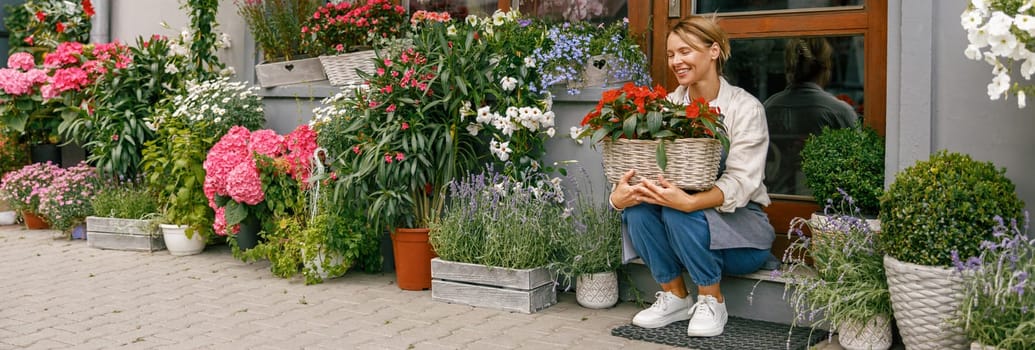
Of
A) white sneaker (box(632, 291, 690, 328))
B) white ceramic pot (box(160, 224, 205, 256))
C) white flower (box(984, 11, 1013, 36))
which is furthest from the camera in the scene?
white ceramic pot (box(160, 224, 205, 256))

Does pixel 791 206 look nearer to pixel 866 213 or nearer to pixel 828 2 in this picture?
pixel 866 213

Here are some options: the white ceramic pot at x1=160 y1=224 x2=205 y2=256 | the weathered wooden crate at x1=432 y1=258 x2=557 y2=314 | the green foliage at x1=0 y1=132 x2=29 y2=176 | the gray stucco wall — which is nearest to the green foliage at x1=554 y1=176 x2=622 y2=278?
the weathered wooden crate at x1=432 y1=258 x2=557 y2=314

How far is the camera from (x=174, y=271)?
228 inches

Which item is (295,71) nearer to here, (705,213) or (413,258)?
(413,258)

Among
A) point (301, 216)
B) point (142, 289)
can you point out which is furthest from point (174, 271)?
point (301, 216)

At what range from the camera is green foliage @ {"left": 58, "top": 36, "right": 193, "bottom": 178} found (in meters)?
6.49

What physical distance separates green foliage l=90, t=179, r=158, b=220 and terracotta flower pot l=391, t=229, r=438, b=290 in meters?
2.08

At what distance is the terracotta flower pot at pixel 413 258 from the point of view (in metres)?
5.25

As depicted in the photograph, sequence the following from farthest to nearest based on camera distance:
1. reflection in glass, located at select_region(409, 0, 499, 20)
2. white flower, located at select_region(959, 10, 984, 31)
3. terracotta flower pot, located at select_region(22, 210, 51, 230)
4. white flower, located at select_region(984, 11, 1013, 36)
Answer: terracotta flower pot, located at select_region(22, 210, 51, 230) < reflection in glass, located at select_region(409, 0, 499, 20) < white flower, located at select_region(959, 10, 984, 31) < white flower, located at select_region(984, 11, 1013, 36)

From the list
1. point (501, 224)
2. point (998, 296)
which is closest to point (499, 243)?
→ point (501, 224)

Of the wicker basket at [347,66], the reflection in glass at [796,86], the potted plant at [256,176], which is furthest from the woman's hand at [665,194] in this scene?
the wicker basket at [347,66]

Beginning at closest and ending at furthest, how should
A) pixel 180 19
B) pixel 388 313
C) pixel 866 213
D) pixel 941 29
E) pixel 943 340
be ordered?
pixel 943 340
pixel 941 29
pixel 866 213
pixel 388 313
pixel 180 19

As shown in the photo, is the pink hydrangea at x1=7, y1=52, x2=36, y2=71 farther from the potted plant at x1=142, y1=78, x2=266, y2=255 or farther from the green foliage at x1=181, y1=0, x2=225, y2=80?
the potted plant at x1=142, y1=78, x2=266, y2=255

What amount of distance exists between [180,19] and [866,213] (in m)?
5.05
